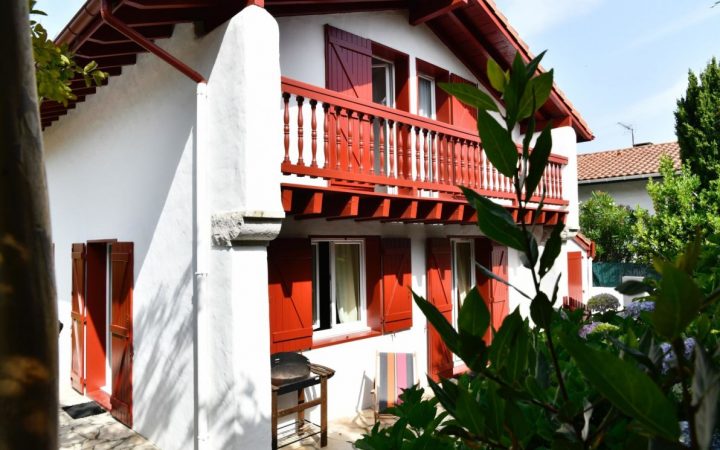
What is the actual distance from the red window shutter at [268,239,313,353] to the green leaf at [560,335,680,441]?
5396 millimetres

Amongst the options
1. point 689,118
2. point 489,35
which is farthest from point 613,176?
point 489,35

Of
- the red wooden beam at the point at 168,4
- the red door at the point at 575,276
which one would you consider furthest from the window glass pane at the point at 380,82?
the red door at the point at 575,276

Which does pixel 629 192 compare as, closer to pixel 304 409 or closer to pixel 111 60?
pixel 304 409

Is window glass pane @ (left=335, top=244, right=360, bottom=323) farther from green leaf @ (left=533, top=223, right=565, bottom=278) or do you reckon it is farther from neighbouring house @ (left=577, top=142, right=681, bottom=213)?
neighbouring house @ (left=577, top=142, right=681, bottom=213)

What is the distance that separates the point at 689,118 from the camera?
1452 centimetres

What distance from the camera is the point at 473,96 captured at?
76 cm

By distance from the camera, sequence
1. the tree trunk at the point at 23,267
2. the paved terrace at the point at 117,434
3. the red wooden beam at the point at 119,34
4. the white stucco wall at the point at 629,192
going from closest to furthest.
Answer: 1. the tree trunk at the point at 23,267
2. the red wooden beam at the point at 119,34
3. the paved terrace at the point at 117,434
4. the white stucco wall at the point at 629,192

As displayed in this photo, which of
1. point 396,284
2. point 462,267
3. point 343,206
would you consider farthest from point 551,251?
point 462,267

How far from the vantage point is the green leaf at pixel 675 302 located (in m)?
0.51

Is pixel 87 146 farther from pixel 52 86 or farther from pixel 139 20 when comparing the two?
pixel 52 86

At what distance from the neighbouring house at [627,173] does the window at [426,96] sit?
1313 cm

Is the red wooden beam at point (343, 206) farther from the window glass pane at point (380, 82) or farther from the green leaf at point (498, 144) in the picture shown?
the green leaf at point (498, 144)

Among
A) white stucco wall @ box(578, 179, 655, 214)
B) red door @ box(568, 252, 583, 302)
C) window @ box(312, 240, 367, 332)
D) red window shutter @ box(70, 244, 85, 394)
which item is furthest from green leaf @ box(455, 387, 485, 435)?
white stucco wall @ box(578, 179, 655, 214)

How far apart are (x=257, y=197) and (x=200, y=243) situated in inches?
34.3
